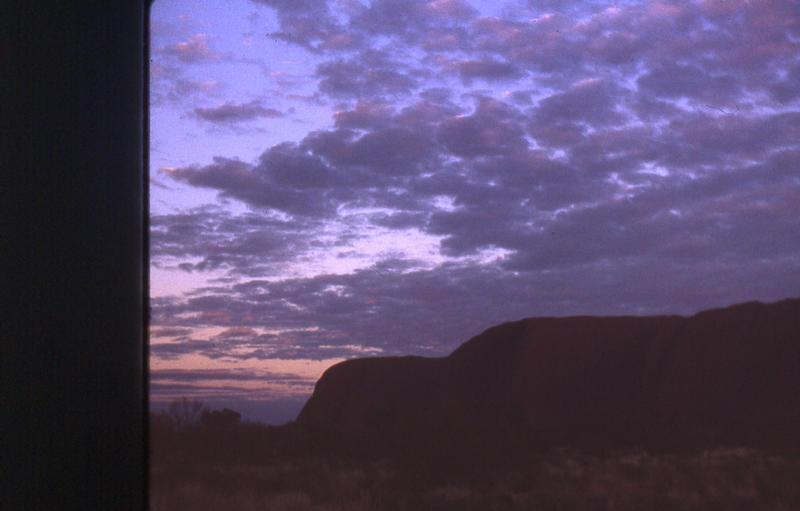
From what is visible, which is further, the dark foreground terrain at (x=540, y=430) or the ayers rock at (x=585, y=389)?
the ayers rock at (x=585, y=389)

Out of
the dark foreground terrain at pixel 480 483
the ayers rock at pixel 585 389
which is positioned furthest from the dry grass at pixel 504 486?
the ayers rock at pixel 585 389

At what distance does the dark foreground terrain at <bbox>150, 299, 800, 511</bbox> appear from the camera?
704 cm

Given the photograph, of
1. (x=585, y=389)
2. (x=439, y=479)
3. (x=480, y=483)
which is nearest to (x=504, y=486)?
(x=480, y=483)

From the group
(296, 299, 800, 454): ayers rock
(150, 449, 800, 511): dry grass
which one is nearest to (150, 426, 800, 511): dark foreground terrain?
(150, 449, 800, 511): dry grass

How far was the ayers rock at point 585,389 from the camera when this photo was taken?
40.8 ft

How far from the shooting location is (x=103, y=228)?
64.0 inches

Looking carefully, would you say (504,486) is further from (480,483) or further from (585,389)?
(585,389)

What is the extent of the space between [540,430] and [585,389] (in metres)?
1.35

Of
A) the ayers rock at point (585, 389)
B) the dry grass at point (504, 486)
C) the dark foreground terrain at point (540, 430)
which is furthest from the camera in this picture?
the ayers rock at point (585, 389)

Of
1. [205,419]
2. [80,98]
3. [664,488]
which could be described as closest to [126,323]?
[80,98]

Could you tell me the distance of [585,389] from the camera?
47.9 ft

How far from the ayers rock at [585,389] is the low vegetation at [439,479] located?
145 centimetres

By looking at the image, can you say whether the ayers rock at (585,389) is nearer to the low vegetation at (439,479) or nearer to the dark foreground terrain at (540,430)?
the dark foreground terrain at (540,430)

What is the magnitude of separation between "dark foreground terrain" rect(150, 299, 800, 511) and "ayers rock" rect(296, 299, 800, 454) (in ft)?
0.11
